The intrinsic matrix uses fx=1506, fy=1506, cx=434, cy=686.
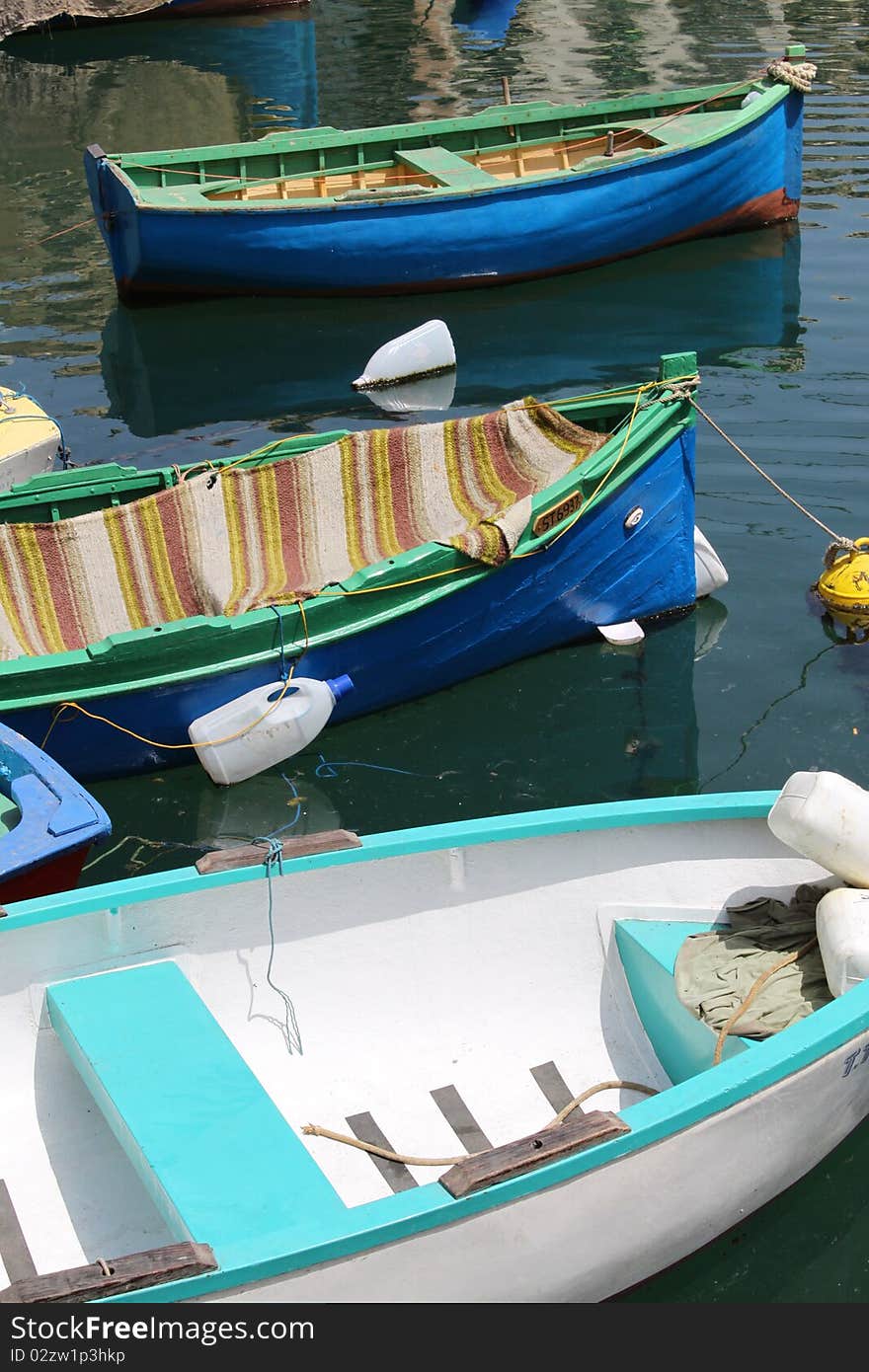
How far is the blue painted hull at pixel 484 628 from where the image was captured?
7414 millimetres

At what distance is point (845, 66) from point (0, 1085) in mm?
21858

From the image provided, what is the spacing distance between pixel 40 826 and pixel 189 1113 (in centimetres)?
166

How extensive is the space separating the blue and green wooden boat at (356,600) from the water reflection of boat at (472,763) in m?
0.15

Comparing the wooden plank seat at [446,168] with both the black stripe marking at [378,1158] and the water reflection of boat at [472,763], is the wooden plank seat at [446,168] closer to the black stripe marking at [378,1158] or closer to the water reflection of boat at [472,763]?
the water reflection of boat at [472,763]

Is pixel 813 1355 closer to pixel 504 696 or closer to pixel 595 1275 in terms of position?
pixel 595 1275

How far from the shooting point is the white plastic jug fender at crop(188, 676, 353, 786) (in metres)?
7.49

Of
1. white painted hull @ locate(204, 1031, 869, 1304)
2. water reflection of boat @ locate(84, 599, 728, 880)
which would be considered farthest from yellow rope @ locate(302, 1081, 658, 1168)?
water reflection of boat @ locate(84, 599, 728, 880)

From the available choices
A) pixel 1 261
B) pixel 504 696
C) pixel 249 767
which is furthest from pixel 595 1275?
pixel 1 261

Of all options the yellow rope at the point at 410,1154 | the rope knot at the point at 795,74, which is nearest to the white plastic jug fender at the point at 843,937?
the yellow rope at the point at 410,1154

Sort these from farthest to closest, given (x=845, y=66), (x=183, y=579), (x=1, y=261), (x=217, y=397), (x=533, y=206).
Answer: (x=845, y=66) < (x=1, y=261) < (x=533, y=206) < (x=217, y=397) < (x=183, y=579)

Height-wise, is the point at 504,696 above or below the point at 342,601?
below

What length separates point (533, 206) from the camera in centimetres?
1398

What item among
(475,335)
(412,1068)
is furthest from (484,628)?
(475,335)

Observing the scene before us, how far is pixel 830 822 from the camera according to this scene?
5199 mm
